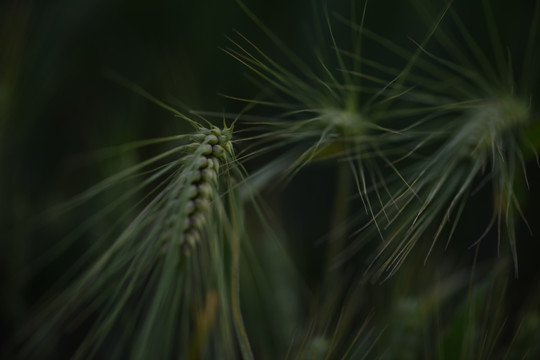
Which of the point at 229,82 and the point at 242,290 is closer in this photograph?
the point at 242,290

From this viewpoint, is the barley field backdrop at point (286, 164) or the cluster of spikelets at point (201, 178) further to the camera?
the barley field backdrop at point (286, 164)

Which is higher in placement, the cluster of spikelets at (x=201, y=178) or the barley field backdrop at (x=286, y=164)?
the barley field backdrop at (x=286, y=164)

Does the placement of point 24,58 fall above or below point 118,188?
above

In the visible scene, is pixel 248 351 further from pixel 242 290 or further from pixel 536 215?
pixel 536 215

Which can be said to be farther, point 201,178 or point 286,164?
point 286,164

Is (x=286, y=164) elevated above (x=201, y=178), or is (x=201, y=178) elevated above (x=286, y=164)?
(x=286, y=164)

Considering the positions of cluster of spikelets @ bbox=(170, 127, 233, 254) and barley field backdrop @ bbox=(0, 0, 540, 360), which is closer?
cluster of spikelets @ bbox=(170, 127, 233, 254)

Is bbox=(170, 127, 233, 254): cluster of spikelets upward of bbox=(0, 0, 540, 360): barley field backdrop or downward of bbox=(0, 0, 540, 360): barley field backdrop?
downward

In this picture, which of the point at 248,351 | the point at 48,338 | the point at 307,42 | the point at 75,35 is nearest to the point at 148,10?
the point at 75,35
